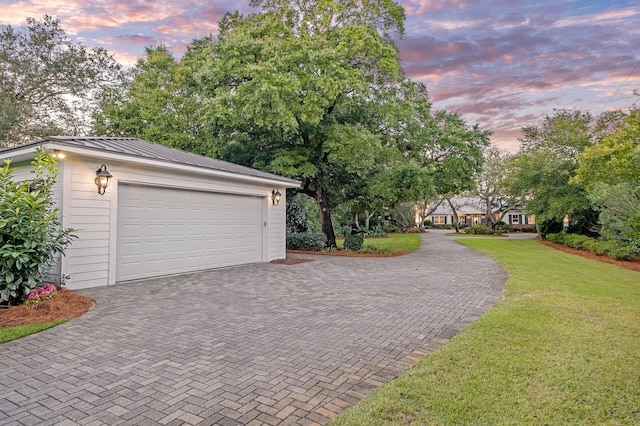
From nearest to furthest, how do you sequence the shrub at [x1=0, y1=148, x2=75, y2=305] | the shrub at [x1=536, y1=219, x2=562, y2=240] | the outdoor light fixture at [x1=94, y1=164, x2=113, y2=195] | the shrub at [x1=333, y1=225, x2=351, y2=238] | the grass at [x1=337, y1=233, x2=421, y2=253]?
the shrub at [x1=0, y1=148, x2=75, y2=305]
the outdoor light fixture at [x1=94, y1=164, x2=113, y2=195]
the grass at [x1=337, y1=233, x2=421, y2=253]
the shrub at [x1=536, y1=219, x2=562, y2=240]
the shrub at [x1=333, y1=225, x2=351, y2=238]

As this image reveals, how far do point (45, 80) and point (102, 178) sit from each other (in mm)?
16719

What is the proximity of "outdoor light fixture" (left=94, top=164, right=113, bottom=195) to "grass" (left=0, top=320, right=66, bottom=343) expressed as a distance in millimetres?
3090

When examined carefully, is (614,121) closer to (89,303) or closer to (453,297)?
(453,297)

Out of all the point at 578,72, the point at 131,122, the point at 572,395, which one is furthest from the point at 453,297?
the point at 131,122

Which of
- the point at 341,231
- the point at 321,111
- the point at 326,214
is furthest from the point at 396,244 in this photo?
the point at 321,111

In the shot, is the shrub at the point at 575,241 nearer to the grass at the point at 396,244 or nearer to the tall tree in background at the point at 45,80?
the grass at the point at 396,244

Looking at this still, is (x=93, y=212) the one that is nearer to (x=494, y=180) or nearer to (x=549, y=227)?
(x=549, y=227)

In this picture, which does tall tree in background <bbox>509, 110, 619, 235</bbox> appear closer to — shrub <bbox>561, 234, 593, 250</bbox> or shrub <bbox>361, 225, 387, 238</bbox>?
shrub <bbox>561, 234, 593, 250</bbox>

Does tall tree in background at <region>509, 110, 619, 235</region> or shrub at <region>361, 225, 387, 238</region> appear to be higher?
tall tree in background at <region>509, 110, 619, 235</region>

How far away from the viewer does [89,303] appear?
5.73 m

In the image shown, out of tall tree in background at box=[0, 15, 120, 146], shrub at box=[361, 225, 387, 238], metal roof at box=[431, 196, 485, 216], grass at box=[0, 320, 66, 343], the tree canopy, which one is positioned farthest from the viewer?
metal roof at box=[431, 196, 485, 216]

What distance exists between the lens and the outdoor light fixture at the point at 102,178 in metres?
6.95

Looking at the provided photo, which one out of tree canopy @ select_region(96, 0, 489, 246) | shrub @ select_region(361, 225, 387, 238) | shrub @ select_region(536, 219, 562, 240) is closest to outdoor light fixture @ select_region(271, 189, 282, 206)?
tree canopy @ select_region(96, 0, 489, 246)

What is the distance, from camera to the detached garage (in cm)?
673
